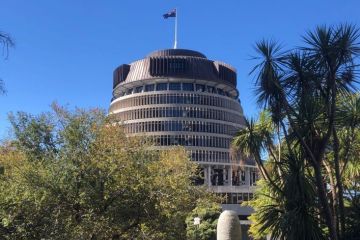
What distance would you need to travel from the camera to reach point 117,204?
17375 millimetres

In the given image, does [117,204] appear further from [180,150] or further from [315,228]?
[180,150]

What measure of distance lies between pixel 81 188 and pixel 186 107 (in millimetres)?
104744

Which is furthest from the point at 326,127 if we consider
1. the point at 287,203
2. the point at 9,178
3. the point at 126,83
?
the point at 126,83

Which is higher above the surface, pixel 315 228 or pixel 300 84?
pixel 300 84

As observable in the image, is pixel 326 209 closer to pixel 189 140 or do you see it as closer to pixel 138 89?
pixel 189 140

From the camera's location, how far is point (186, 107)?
121 meters

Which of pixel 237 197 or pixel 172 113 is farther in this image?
pixel 172 113

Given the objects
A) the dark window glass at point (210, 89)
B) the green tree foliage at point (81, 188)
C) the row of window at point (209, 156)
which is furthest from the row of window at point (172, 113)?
the green tree foliage at point (81, 188)

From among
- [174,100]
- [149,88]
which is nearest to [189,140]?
[174,100]

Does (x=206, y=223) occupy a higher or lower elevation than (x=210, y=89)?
lower

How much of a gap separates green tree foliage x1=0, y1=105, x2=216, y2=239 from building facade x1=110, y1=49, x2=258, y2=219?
98.3m

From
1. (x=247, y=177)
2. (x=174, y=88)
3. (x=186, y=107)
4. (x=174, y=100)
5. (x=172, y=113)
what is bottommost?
(x=247, y=177)

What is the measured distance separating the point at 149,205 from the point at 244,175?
109702 mm

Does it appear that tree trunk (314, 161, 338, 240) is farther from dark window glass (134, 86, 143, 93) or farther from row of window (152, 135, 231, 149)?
dark window glass (134, 86, 143, 93)
